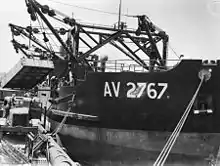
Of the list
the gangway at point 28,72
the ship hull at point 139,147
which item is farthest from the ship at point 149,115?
the gangway at point 28,72

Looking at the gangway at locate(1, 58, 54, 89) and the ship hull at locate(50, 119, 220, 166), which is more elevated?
the gangway at locate(1, 58, 54, 89)

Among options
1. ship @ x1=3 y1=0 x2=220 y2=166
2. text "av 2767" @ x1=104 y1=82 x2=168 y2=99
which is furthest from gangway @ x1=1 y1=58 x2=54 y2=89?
text "av 2767" @ x1=104 y1=82 x2=168 y2=99

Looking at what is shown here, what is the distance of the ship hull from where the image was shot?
9.00 m

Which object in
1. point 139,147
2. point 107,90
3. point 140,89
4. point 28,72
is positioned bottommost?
point 139,147

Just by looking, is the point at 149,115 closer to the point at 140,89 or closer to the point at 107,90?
the point at 140,89

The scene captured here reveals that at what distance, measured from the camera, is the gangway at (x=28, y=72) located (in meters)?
14.7

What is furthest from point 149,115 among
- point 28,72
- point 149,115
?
point 28,72

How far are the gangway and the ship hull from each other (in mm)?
5645

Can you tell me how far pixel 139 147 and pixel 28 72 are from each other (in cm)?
896

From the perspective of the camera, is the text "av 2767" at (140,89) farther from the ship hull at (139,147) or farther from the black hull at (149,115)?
the ship hull at (139,147)

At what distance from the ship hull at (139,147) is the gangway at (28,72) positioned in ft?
18.5

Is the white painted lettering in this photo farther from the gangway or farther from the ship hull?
the gangway

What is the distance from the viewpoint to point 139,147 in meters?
9.43

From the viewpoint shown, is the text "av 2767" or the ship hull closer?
the ship hull
